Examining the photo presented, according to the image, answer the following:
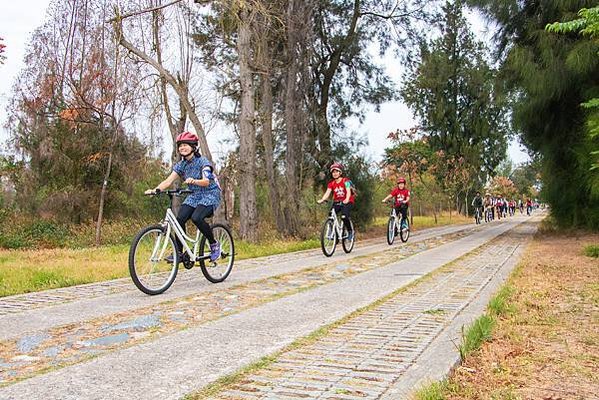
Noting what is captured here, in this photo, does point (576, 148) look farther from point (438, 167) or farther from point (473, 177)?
point (473, 177)

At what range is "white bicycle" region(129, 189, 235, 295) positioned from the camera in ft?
19.8

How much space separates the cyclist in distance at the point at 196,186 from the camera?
22.6 ft

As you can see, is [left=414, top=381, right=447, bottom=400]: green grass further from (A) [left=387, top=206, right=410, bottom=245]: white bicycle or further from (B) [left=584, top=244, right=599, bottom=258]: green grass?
(A) [left=387, top=206, right=410, bottom=245]: white bicycle

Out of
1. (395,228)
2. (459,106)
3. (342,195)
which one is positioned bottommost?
(395,228)

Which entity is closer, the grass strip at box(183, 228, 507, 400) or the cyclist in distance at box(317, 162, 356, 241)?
the grass strip at box(183, 228, 507, 400)

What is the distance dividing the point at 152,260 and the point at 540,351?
4166 millimetres

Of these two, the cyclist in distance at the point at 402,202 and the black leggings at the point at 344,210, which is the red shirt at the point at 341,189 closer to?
the black leggings at the point at 344,210

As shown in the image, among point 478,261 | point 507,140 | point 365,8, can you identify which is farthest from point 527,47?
point 507,140

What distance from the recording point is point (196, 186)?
7082 mm

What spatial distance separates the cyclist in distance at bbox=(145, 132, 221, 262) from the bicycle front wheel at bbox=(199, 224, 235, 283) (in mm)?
103

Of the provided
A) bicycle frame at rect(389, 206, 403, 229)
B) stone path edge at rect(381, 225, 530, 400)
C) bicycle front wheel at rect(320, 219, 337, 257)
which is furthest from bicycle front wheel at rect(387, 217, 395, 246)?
stone path edge at rect(381, 225, 530, 400)

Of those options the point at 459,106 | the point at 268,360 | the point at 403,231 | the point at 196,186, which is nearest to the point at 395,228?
the point at 403,231

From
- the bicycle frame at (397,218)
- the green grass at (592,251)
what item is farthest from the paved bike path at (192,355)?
the bicycle frame at (397,218)

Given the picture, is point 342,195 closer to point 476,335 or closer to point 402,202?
point 402,202
